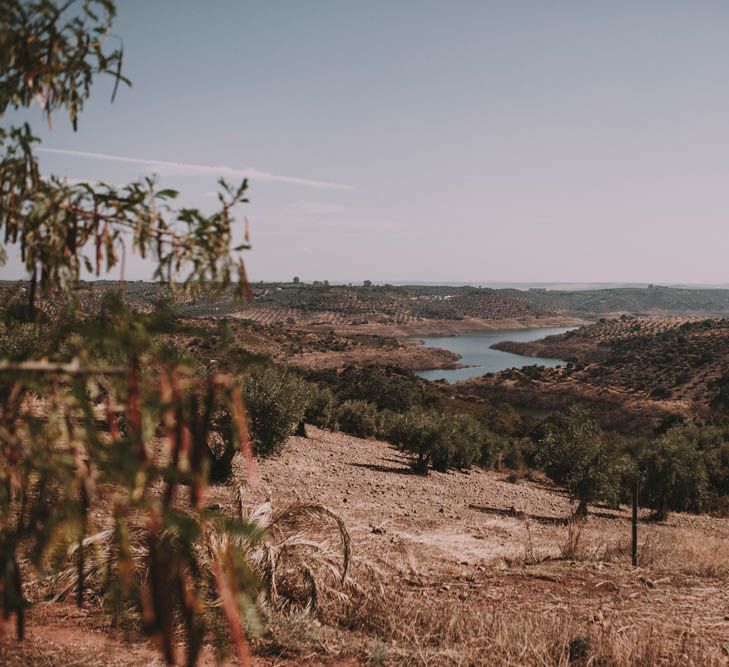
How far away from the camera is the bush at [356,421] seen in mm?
29919

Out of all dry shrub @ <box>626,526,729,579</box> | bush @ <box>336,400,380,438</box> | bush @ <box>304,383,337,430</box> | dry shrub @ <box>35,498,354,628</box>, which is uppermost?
dry shrub @ <box>35,498,354,628</box>

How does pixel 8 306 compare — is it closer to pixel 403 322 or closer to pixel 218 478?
pixel 218 478

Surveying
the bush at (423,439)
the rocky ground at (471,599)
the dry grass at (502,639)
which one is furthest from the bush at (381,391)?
the dry grass at (502,639)

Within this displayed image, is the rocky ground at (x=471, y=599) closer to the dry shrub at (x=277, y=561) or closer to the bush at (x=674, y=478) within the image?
the dry shrub at (x=277, y=561)

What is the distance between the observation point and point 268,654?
484 cm

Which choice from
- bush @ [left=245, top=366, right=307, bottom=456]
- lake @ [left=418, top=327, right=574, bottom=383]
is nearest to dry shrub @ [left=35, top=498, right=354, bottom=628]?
bush @ [left=245, top=366, right=307, bottom=456]

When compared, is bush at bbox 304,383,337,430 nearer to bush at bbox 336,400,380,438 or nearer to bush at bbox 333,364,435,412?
bush at bbox 336,400,380,438

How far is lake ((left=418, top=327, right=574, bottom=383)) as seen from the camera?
A: 3434 inches

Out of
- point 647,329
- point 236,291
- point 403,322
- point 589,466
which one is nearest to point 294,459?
point 589,466

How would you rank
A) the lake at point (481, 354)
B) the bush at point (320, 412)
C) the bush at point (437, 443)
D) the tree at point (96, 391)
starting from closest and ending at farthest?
the tree at point (96, 391), the bush at point (437, 443), the bush at point (320, 412), the lake at point (481, 354)

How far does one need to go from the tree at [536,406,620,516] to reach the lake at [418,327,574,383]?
194ft

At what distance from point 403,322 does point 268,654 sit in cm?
14271

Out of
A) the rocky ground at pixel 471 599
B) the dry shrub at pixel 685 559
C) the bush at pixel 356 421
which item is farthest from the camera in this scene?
the bush at pixel 356 421

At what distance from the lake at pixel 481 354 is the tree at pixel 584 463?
5919 centimetres
